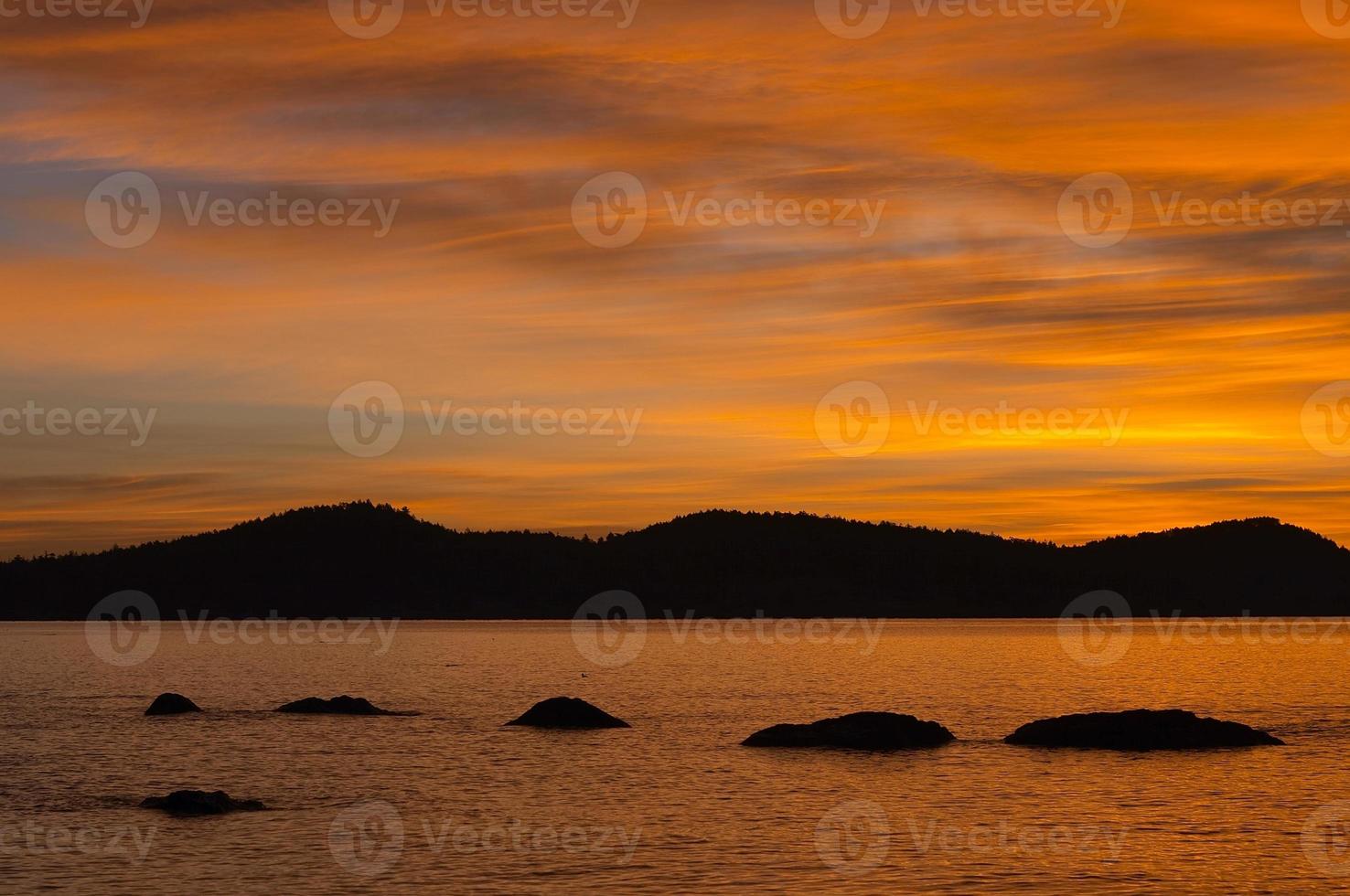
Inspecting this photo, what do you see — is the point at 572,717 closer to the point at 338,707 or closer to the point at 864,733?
the point at 864,733

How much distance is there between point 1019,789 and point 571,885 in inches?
985

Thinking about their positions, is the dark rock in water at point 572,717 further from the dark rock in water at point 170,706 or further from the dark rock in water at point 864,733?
the dark rock in water at point 170,706

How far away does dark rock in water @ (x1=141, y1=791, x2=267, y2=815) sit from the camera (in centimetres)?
5231

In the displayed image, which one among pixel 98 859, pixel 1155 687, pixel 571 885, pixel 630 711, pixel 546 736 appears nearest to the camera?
pixel 571 885

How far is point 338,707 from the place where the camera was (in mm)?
98125

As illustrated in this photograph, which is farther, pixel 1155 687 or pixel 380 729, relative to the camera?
pixel 1155 687

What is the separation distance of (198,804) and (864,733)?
3456 centimetres

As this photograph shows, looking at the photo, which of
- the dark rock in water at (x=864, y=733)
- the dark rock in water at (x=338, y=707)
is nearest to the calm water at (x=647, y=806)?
the dark rock in water at (x=864, y=733)

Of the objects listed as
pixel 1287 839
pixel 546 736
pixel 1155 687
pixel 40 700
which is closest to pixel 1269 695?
pixel 1155 687

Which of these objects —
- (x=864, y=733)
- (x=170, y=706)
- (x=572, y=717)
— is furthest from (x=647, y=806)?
(x=170, y=706)

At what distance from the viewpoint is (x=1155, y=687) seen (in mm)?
136875

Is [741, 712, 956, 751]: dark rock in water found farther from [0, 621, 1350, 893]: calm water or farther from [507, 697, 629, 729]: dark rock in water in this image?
[507, 697, 629, 729]: dark rock in water

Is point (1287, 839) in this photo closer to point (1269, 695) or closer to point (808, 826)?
point (808, 826)

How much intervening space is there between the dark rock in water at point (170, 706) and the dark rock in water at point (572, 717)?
1032 inches
